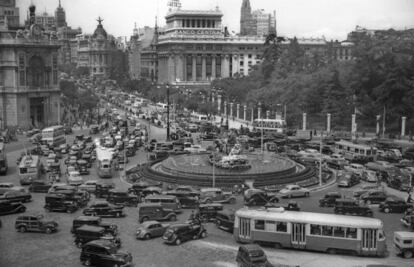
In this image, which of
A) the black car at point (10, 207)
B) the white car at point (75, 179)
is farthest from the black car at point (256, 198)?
the black car at point (10, 207)

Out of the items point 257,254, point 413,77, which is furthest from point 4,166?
point 413,77

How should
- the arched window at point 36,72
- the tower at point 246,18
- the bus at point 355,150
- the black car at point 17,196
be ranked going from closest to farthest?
the black car at point 17,196, the bus at point 355,150, the arched window at point 36,72, the tower at point 246,18

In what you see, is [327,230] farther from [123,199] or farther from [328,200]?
[123,199]

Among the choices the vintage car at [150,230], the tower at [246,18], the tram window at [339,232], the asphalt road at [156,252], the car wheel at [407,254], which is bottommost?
the asphalt road at [156,252]

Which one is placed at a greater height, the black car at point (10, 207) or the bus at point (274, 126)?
the bus at point (274, 126)

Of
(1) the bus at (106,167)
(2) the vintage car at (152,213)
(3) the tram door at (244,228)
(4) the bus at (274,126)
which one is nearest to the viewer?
(3) the tram door at (244,228)

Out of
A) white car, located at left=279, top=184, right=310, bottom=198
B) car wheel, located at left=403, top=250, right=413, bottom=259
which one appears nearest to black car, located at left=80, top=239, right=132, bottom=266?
car wheel, located at left=403, top=250, right=413, bottom=259

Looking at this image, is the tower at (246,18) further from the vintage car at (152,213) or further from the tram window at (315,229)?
the tram window at (315,229)

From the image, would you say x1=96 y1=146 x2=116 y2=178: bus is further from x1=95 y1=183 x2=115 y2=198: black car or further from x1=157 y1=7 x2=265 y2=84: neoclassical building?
x1=157 y1=7 x2=265 y2=84: neoclassical building

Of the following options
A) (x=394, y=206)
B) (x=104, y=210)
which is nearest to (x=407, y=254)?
(x=394, y=206)
